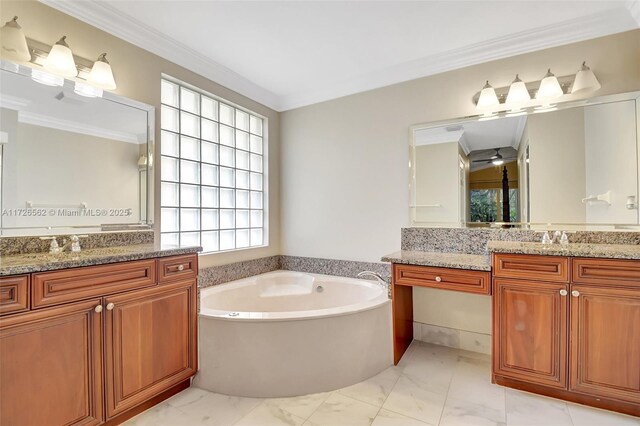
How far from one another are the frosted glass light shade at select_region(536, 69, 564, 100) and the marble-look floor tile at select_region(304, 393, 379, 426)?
7.79 feet

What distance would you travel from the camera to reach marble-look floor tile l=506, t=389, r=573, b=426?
163 cm

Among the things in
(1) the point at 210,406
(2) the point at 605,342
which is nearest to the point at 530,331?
(2) the point at 605,342

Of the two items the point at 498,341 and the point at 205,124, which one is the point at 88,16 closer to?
the point at 205,124

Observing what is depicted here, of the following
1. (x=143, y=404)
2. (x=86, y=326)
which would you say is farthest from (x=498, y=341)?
(x=86, y=326)

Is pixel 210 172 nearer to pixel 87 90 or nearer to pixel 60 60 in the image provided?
pixel 87 90

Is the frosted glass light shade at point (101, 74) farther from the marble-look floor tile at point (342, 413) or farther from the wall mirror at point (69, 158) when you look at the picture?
the marble-look floor tile at point (342, 413)

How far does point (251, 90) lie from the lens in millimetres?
3045

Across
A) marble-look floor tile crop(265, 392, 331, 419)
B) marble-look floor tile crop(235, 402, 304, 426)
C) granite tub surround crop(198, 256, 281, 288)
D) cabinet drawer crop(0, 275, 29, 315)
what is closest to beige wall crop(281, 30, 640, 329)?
granite tub surround crop(198, 256, 281, 288)

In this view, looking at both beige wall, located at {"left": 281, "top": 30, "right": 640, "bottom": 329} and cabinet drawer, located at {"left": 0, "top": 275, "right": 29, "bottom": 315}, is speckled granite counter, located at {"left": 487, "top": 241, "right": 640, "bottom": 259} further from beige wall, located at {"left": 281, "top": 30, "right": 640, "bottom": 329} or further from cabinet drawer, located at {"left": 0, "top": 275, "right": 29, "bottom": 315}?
Answer: cabinet drawer, located at {"left": 0, "top": 275, "right": 29, "bottom": 315}

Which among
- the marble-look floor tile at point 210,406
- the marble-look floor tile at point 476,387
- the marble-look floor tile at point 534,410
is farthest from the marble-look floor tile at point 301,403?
the marble-look floor tile at point 534,410

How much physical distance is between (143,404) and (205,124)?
7.06 feet

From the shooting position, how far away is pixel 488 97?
7.70ft

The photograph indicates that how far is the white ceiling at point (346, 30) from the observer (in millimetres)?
1910

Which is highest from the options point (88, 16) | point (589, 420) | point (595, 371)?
point (88, 16)
